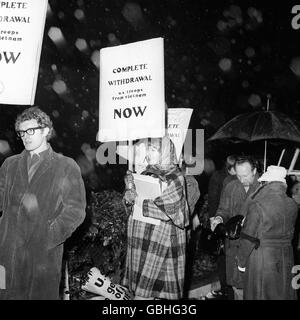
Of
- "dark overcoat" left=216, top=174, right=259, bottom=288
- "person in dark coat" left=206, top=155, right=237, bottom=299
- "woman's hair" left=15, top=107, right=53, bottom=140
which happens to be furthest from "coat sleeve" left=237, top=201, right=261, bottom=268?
"woman's hair" left=15, top=107, right=53, bottom=140

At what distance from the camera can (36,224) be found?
334cm

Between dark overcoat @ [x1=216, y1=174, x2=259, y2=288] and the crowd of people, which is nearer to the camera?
the crowd of people

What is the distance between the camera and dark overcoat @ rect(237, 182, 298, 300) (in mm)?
3672

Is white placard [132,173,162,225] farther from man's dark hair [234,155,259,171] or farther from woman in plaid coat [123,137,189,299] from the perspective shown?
man's dark hair [234,155,259,171]

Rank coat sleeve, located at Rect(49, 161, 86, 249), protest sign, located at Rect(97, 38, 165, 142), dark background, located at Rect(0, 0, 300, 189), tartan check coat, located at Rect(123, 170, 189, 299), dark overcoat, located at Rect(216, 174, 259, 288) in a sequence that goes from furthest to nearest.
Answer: dark background, located at Rect(0, 0, 300, 189), dark overcoat, located at Rect(216, 174, 259, 288), tartan check coat, located at Rect(123, 170, 189, 299), protest sign, located at Rect(97, 38, 165, 142), coat sleeve, located at Rect(49, 161, 86, 249)

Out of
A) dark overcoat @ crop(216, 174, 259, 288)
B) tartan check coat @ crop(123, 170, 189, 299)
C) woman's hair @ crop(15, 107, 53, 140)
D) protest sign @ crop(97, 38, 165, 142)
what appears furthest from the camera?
dark overcoat @ crop(216, 174, 259, 288)

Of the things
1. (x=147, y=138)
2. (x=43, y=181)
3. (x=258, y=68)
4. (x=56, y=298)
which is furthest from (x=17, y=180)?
(x=258, y=68)

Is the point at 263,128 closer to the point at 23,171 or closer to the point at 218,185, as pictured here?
the point at 218,185

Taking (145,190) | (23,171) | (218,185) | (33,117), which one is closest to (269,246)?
(145,190)

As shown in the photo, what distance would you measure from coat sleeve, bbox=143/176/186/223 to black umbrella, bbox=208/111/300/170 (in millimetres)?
1353

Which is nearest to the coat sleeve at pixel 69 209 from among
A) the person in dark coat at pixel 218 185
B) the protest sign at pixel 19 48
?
the protest sign at pixel 19 48

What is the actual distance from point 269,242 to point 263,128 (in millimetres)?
1578

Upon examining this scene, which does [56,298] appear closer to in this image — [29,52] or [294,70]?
[29,52]

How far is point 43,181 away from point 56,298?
102 cm
